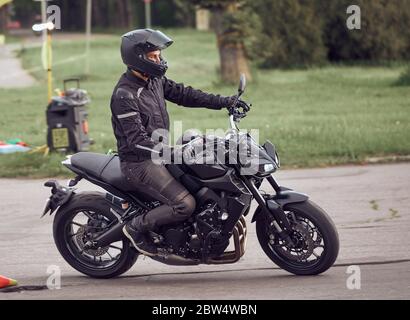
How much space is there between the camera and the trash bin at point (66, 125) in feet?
51.9

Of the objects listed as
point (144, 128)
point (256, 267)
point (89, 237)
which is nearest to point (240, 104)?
point (144, 128)

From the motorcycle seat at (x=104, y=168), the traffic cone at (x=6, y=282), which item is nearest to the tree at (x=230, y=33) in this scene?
the motorcycle seat at (x=104, y=168)

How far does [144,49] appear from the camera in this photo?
8305mm

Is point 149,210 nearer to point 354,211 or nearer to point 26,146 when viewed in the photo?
point 354,211

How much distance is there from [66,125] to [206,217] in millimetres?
7797

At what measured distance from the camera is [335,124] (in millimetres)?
17859

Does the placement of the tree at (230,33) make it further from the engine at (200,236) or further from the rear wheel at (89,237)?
the engine at (200,236)

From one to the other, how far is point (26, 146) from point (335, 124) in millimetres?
4981

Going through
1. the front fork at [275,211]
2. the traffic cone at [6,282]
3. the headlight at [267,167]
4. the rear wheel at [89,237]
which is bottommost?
the traffic cone at [6,282]

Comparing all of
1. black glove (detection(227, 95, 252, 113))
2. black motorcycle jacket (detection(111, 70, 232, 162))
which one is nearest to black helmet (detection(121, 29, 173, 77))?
black motorcycle jacket (detection(111, 70, 232, 162))

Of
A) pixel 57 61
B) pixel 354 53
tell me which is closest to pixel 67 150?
pixel 354 53

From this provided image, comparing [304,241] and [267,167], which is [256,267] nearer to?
[304,241]

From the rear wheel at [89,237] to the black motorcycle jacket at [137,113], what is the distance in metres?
0.53
